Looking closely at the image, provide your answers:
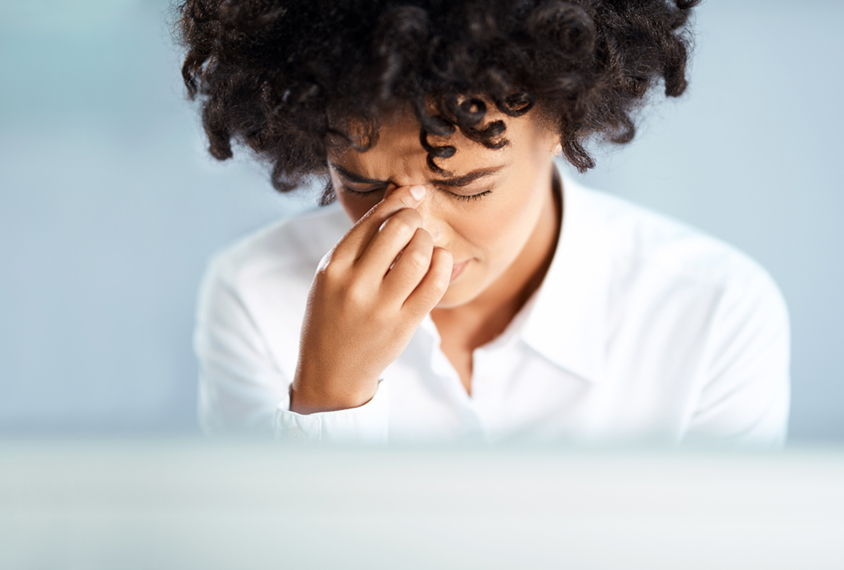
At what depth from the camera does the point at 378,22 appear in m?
0.65

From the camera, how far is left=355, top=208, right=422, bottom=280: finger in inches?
30.8

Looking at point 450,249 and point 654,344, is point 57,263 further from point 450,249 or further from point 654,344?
point 654,344

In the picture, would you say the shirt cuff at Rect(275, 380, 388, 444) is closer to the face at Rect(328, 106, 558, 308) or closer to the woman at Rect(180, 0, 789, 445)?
the woman at Rect(180, 0, 789, 445)

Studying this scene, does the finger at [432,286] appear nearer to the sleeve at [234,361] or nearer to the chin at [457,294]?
the chin at [457,294]

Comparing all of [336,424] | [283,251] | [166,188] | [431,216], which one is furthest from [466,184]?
[166,188]

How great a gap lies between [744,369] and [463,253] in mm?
550

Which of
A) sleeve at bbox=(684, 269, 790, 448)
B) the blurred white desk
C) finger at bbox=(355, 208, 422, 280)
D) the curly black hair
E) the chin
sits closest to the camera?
the blurred white desk

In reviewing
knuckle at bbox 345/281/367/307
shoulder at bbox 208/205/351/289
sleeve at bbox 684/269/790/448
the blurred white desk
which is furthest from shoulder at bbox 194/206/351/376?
the blurred white desk

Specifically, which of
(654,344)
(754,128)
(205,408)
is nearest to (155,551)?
(654,344)

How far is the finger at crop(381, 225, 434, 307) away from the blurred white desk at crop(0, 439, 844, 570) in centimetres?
55

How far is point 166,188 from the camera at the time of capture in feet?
6.21

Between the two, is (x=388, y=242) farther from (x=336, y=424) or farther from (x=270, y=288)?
(x=270, y=288)

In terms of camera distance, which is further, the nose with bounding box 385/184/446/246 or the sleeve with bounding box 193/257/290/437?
the sleeve with bounding box 193/257/290/437

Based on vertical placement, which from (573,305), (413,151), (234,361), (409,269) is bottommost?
(234,361)
